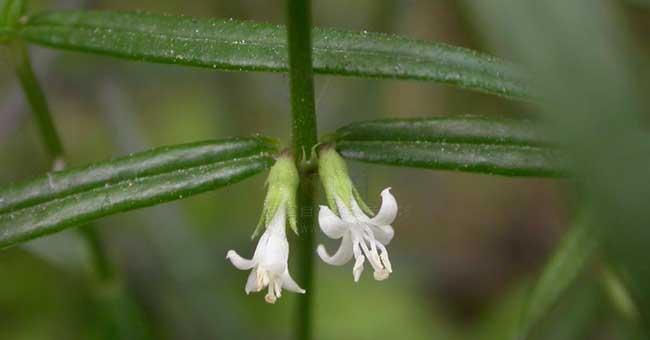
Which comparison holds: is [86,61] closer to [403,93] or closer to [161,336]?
[161,336]

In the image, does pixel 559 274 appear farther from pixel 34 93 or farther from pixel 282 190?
pixel 34 93

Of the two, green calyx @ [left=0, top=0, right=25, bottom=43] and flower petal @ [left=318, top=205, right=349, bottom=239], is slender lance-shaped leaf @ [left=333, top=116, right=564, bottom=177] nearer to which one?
flower petal @ [left=318, top=205, right=349, bottom=239]

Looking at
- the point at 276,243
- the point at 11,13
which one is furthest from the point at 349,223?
the point at 11,13

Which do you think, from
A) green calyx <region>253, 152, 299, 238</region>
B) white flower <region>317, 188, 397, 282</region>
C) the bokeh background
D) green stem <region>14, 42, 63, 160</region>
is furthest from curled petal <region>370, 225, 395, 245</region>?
the bokeh background

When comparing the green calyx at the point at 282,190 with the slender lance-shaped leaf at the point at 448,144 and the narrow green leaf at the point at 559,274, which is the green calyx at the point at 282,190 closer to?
the slender lance-shaped leaf at the point at 448,144

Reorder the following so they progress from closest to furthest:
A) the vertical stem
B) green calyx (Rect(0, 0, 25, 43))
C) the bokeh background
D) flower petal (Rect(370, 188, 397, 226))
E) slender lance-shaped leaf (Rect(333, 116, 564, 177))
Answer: the vertical stem → flower petal (Rect(370, 188, 397, 226)) → slender lance-shaped leaf (Rect(333, 116, 564, 177)) → green calyx (Rect(0, 0, 25, 43)) → the bokeh background

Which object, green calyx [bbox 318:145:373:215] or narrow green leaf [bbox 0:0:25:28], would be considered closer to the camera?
green calyx [bbox 318:145:373:215]

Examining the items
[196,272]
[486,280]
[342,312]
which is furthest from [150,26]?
[486,280]

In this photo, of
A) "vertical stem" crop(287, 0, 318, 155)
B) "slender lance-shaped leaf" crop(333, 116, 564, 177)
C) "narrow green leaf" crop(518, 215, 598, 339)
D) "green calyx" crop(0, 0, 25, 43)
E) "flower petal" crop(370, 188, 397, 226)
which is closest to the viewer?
"vertical stem" crop(287, 0, 318, 155)
